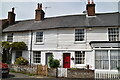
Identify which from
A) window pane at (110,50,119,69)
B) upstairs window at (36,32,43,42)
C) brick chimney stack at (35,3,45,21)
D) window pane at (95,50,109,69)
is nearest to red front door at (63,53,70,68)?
upstairs window at (36,32,43,42)

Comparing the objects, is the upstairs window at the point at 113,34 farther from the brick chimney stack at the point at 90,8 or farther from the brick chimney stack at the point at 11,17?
the brick chimney stack at the point at 11,17

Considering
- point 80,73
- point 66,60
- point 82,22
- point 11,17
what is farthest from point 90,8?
point 11,17

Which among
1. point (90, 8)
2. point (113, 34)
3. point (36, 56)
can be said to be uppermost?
point (90, 8)

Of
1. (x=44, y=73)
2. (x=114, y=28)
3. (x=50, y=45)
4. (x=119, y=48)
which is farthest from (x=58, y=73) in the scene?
(x=114, y=28)

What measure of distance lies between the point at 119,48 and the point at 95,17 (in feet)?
22.0

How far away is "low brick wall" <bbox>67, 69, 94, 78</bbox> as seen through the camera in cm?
1403

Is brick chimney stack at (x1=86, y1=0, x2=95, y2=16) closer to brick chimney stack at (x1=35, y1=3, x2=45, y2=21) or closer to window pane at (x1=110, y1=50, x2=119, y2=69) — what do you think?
brick chimney stack at (x1=35, y1=3, x2=45, y2=21)

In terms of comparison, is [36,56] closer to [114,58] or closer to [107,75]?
[107,75]

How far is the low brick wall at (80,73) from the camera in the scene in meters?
14.0

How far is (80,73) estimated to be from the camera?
14.2 metres

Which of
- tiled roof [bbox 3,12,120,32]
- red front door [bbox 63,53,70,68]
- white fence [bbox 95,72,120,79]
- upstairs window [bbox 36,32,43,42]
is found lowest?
white fence [bbox 95,72,120,79]

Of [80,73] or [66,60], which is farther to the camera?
[66,60]

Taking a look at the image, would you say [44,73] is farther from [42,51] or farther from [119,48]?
[119,48]

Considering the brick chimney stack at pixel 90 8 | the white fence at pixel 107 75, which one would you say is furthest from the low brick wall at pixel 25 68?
the brick chimney stack at pixel 90 8
